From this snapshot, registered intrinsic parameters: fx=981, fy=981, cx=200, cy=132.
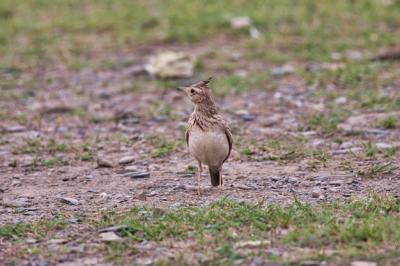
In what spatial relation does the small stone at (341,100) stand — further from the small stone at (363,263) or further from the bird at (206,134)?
the small stone at (363,263)

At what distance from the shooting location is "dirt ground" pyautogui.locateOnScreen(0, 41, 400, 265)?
8062 mm

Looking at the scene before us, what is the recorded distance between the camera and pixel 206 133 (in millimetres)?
8258

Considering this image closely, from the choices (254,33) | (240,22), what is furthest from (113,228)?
(240,22)

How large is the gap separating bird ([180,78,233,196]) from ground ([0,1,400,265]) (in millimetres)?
286

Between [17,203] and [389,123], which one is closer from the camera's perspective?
[17,203]

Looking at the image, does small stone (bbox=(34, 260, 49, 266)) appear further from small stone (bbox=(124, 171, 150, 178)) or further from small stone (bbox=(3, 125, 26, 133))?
small stone (bbox=(3, 125, 26, 133))

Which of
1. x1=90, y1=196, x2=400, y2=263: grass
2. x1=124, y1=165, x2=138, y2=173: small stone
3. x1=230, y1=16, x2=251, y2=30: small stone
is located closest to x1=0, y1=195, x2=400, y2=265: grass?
x1=90, y1=196, x2=400, y2=263: grass

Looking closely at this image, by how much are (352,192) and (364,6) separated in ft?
27.0

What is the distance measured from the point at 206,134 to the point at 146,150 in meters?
2.02

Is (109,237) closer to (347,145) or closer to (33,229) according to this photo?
(33,229)

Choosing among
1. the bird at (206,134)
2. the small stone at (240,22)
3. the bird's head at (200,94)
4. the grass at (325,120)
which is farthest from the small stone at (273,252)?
the small stone at (240,22)

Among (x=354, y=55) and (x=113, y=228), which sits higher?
(x=354, y=55)

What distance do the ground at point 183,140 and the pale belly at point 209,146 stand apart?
0.97 feet

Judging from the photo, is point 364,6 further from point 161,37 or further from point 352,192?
point 352,192
